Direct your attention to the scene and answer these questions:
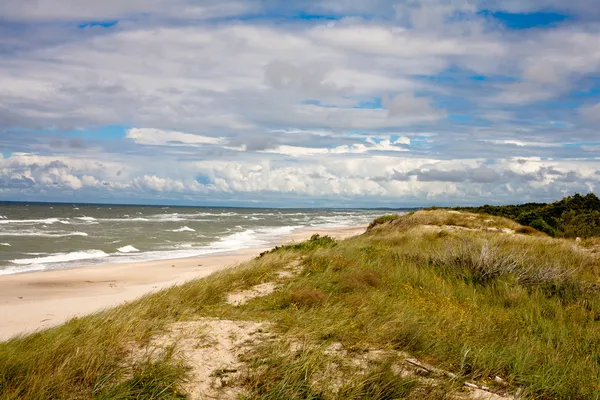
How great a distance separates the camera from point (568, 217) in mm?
29453

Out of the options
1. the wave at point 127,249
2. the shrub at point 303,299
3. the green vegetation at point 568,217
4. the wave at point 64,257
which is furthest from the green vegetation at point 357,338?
the wave at point 127,249

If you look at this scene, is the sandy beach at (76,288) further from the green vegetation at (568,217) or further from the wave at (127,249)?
the green vegetation at (568,217)

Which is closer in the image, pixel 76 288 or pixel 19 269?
pixel 76 288

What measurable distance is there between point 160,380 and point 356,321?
3.05 metres

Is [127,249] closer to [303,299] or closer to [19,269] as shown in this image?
[19,269]

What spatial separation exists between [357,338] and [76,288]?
49.7 feet

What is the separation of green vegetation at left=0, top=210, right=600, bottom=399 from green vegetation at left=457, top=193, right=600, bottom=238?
16.5 meters

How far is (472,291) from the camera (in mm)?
10516

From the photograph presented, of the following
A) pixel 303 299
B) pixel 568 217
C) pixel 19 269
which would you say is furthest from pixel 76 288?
pixel 568 217

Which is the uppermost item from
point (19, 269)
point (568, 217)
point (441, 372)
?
point (568, 217)

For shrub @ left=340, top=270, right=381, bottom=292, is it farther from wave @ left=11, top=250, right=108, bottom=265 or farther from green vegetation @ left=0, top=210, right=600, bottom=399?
wave @ left=11, top=250, right=108, bottom=265

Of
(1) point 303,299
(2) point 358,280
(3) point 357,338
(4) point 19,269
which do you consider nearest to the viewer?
(3) point 357,338

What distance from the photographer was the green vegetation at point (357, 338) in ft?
15.9

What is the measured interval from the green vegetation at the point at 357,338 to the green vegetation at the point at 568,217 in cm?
1647
